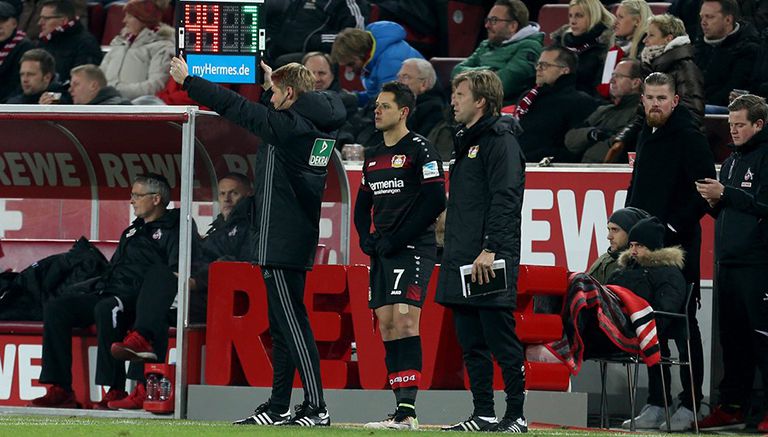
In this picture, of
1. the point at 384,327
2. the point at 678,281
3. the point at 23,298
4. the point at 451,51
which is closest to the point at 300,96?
the point at 384,327

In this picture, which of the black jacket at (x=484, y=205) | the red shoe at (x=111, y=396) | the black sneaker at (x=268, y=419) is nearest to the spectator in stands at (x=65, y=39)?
the red shoe at (x=111, y=396)

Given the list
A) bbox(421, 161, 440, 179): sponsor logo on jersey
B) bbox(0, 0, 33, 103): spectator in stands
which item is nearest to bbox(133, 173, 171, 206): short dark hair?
bbox(421, 161, 440, 179): sponsor logo on jersey

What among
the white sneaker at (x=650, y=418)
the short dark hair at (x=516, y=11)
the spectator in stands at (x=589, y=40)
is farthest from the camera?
the short dark hair at (x=516, y=11)

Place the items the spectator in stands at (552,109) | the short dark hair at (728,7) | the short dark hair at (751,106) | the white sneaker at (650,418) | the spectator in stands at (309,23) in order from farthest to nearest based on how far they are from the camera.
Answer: the spectator in stands at (309,23) → the spectator in stands at (552,109) → the short dark hair at (728,7) → the short dark hair at (751,106) → the white sneaker at (650,418)

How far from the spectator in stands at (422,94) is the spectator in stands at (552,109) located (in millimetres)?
893

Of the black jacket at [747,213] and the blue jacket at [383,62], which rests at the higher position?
the blue jacket at [383,62]

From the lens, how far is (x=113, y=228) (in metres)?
12.4

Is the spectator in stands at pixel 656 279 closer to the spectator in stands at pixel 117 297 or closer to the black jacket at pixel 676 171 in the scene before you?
the black jacket at pixel 676 171

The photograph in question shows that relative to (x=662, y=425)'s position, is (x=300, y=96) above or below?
above

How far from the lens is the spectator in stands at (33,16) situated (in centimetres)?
1712

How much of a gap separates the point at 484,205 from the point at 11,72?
8.34 metres

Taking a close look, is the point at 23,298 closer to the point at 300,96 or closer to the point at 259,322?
the point at 259,322

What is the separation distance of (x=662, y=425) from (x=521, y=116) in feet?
10.7

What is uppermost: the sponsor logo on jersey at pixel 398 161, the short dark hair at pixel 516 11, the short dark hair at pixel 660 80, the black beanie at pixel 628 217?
the short dark hair at pixel 516 11
